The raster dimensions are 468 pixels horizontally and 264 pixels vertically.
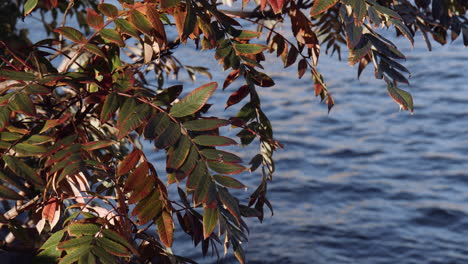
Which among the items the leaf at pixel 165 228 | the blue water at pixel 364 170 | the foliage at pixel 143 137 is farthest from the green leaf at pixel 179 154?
the blue water at pixel 364 170

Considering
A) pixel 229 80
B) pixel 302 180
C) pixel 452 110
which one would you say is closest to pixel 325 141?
pixel 302 180

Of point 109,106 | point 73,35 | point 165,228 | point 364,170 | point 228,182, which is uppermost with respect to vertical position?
point 73,35

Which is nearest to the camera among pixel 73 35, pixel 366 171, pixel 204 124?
pixel 204 124

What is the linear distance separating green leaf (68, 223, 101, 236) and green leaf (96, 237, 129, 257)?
3 cm

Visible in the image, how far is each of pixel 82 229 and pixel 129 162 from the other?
0.15 metres

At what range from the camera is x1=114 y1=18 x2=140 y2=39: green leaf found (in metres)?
1.30

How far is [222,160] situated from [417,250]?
2994 mm

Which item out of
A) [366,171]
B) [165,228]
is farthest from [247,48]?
[366,171]

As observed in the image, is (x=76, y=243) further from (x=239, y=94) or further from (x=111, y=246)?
(x=239, y=94)

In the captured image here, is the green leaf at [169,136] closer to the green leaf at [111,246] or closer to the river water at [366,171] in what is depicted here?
the green leaf at [111,246]

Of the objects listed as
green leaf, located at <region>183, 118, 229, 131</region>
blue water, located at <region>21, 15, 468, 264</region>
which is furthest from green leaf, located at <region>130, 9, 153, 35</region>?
blue water, located at <region>21, 15, 468, 264</region>

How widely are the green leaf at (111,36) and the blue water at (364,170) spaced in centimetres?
250

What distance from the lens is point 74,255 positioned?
3.66ft

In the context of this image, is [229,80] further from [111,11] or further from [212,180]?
[212,180]
